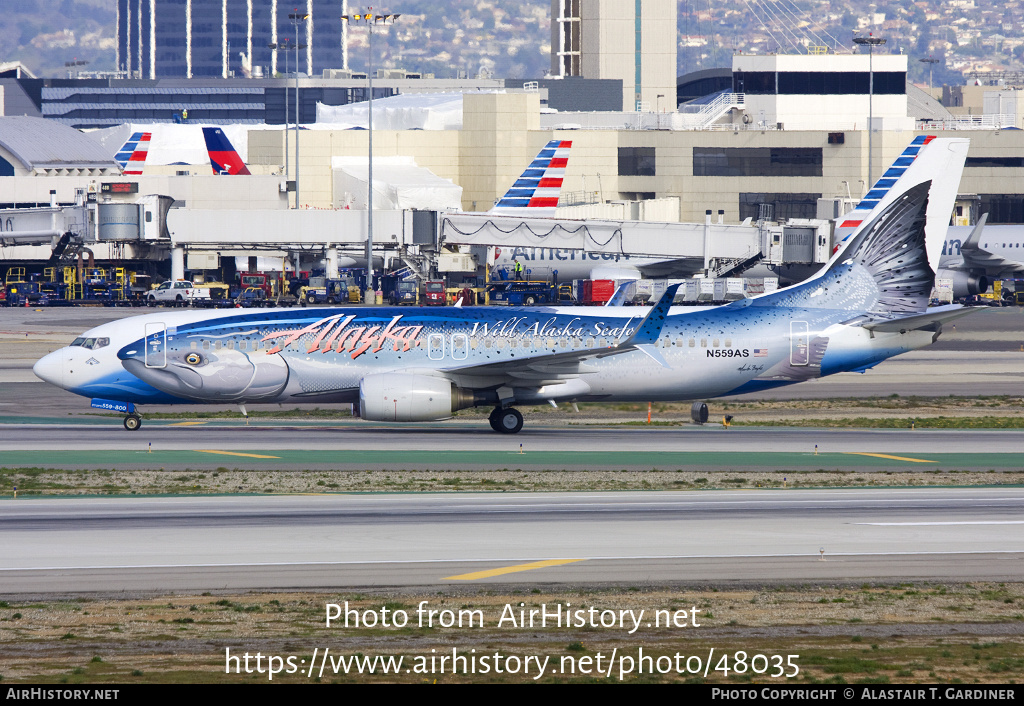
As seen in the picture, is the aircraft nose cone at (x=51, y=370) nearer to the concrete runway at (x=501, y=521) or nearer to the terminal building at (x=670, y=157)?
the concrete runway at (x=501, y=521)

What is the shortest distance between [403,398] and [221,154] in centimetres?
8363

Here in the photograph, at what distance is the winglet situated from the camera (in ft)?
126

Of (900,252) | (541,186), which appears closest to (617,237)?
(541,186)

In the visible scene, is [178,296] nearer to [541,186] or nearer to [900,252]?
[541,186]

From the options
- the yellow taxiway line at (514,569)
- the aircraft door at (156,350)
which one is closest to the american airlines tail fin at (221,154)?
the aircraft door at (156,350)

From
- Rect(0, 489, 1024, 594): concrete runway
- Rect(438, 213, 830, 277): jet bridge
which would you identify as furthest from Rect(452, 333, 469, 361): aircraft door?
Rect(438, 213, 830, 277): jet bridge

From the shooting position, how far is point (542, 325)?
39.8 m

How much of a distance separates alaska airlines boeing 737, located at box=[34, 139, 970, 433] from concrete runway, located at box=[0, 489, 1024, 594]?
10.5 m

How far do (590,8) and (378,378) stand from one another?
168 meters

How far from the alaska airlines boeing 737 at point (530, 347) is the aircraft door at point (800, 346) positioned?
0.05m
